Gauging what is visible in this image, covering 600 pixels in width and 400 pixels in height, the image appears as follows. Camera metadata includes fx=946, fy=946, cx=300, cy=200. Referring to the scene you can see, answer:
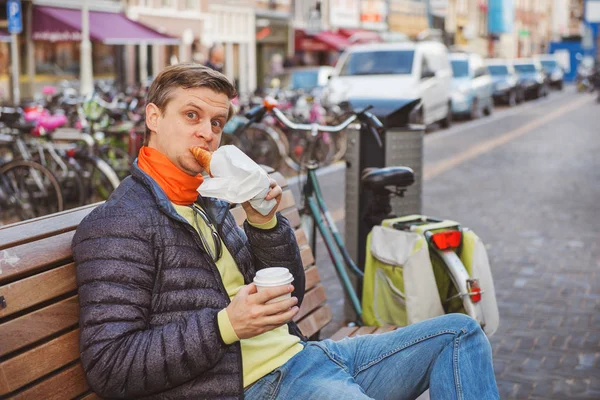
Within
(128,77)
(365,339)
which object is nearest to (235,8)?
(128,77)

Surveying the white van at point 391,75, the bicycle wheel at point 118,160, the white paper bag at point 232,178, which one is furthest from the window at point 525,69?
the white paper bag at point 232,178

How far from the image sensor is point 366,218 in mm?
4570

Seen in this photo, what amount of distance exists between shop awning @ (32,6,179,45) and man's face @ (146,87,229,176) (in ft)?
66.2

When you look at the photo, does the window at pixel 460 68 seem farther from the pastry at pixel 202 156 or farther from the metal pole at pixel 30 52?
the pastry at pixel 202 156

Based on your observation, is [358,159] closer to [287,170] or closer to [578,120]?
[287,170]

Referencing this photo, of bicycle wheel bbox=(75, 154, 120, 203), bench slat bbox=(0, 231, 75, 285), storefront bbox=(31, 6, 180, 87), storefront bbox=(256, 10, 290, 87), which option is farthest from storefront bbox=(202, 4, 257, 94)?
bench slat bbox=(0, 231, 75, 285)

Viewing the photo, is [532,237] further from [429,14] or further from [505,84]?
[429,14]

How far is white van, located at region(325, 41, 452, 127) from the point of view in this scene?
58.1 feet

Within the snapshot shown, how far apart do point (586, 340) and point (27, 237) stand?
11.9 feet

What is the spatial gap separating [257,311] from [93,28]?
71.5 ft

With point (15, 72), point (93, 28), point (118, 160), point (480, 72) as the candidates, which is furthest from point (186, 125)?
point (480, 72)

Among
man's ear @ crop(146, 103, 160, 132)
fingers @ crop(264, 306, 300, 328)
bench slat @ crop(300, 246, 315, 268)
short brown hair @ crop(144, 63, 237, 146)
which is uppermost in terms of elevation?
short brown hair @ crop(144, 63, 237, 146)

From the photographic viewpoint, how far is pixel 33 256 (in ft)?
7.84

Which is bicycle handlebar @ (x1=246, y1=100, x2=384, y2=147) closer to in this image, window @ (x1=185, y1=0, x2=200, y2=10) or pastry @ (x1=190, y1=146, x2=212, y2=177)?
pastry @ (x1=190, y1=146, x2=212, y2=177)
